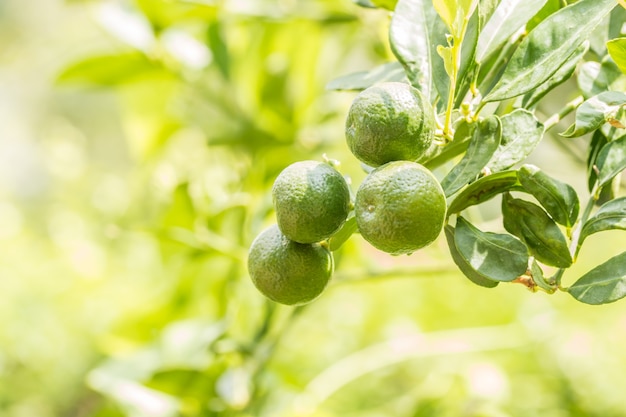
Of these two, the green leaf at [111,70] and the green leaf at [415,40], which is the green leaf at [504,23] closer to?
the green leaf at [415,40]

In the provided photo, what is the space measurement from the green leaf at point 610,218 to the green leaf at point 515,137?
0.05 metres

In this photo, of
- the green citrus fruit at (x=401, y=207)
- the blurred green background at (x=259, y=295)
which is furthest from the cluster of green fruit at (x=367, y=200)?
the blurred green background at (x=259, y=295)

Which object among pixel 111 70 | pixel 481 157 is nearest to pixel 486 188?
pixel 481 157

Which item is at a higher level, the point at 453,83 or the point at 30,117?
the point at 453,83

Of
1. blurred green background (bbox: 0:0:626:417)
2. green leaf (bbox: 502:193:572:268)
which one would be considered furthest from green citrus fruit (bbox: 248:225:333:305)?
blurred green background (bbox: 0:0:626:417)

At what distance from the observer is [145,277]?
1702 mm

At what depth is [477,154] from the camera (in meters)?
0.39

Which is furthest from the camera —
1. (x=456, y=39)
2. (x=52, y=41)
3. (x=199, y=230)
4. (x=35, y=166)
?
(x=35, y=166)

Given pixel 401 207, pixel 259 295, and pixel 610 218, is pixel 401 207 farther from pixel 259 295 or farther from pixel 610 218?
pixel 259 295

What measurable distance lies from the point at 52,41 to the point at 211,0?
2870mm

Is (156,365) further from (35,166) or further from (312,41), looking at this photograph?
(35,166)

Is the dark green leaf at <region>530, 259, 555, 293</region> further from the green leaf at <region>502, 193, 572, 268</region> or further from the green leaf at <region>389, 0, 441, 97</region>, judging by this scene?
the green leaf at <region>389, 0, 441, 97</region>

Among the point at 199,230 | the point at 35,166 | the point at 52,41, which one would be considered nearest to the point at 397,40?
the point at 199,230

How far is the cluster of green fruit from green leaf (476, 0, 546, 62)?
0.06m
